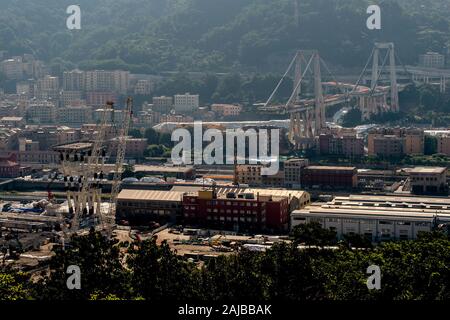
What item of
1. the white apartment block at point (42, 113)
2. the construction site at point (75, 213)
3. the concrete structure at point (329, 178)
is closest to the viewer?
the construction site at point (75, 213)

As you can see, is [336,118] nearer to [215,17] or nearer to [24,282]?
[215,17]

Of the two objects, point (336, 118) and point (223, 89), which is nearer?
point (336, 118)

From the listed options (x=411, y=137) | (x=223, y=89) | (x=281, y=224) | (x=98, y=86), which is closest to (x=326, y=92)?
(x=223, y=89)

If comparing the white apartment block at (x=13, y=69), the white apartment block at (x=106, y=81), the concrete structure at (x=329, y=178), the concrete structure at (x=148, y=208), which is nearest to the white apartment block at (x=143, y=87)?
the white apartment block at (x=106, y=81)

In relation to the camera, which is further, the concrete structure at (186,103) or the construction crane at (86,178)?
the concrete structure at (186,103)

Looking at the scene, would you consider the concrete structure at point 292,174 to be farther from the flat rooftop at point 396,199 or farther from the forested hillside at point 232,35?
the forested hillside at point 232,35

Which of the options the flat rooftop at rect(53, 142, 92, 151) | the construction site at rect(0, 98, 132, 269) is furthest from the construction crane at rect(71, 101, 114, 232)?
the flat rooftop at rect(53, 142, 92, 151)
